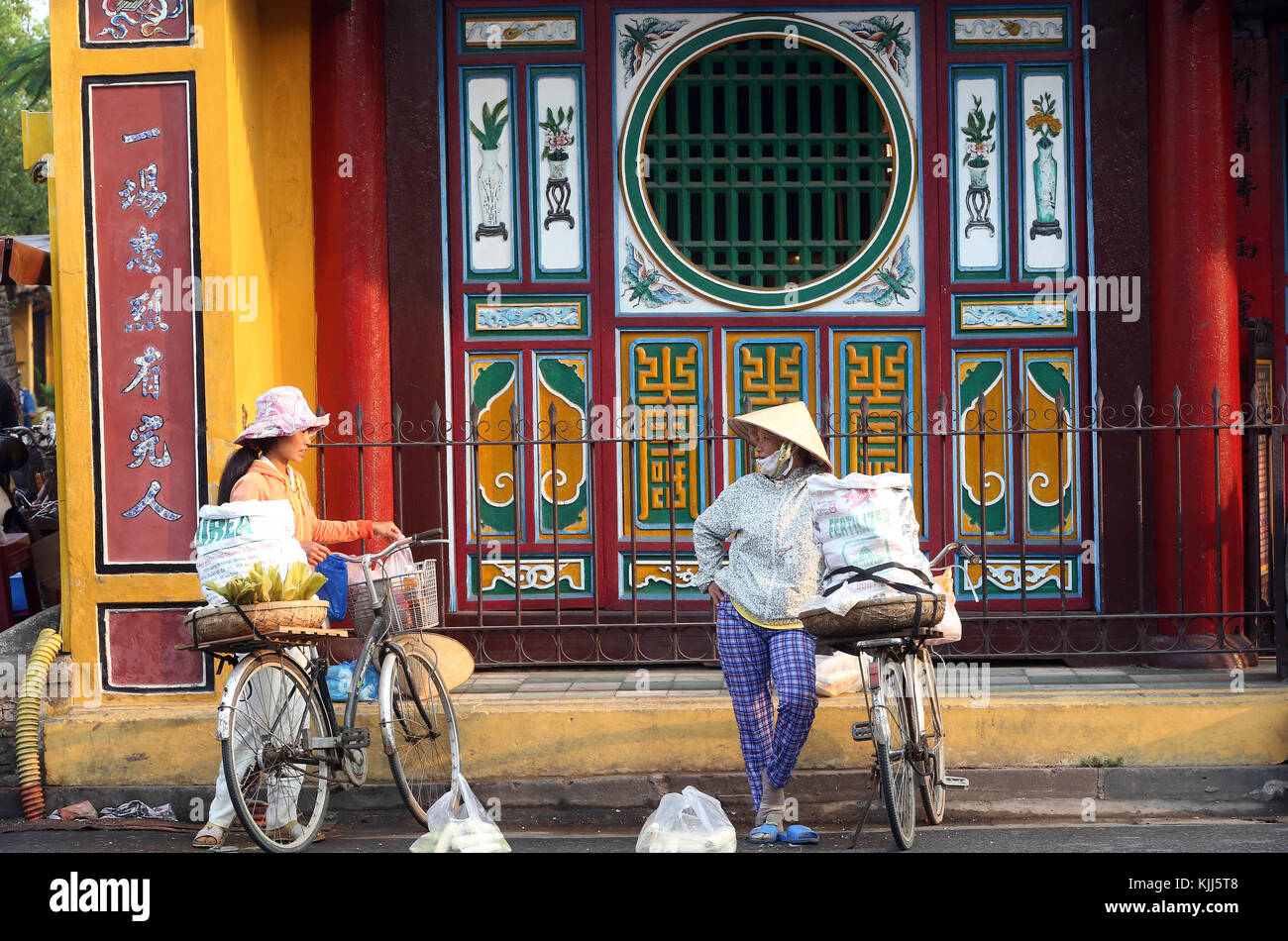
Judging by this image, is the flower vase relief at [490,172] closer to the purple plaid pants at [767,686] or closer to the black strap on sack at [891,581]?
the purple plaid pants at [767,686]

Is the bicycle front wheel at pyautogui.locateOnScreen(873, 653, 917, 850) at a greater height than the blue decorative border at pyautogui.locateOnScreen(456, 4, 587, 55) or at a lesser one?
lesser

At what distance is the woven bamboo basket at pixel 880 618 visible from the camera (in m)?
5.14

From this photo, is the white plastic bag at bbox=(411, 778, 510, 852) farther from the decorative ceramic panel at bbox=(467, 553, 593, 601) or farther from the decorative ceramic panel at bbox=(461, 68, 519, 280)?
the decorative ceramic panel at bbox=(461, 68, 519, 280)

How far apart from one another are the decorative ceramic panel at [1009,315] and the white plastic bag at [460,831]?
12.4ft

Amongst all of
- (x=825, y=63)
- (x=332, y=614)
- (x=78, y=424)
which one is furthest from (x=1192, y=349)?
(x=78, y=424)

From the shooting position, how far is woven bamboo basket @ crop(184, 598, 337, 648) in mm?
5199

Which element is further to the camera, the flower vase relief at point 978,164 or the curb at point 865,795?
the flower vase relief at point 978,164

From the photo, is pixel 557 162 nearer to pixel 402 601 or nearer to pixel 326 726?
pixel 402 601

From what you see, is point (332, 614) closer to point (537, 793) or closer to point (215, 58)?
point (537, 793)

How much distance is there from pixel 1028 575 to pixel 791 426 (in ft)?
8.37

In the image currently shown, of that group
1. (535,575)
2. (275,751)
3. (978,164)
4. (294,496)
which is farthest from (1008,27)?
(275,751)

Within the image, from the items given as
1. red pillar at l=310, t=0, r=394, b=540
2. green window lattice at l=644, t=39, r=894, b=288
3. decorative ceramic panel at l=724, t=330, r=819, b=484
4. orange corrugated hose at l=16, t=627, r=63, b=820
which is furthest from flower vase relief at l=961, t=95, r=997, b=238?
orange corrugated hose at l=16, t=627, r=63, b=820

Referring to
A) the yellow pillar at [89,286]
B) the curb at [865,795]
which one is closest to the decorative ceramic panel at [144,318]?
the yellow pillar at [89,286]

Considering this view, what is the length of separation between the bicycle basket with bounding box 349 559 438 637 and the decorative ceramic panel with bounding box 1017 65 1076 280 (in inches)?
146
